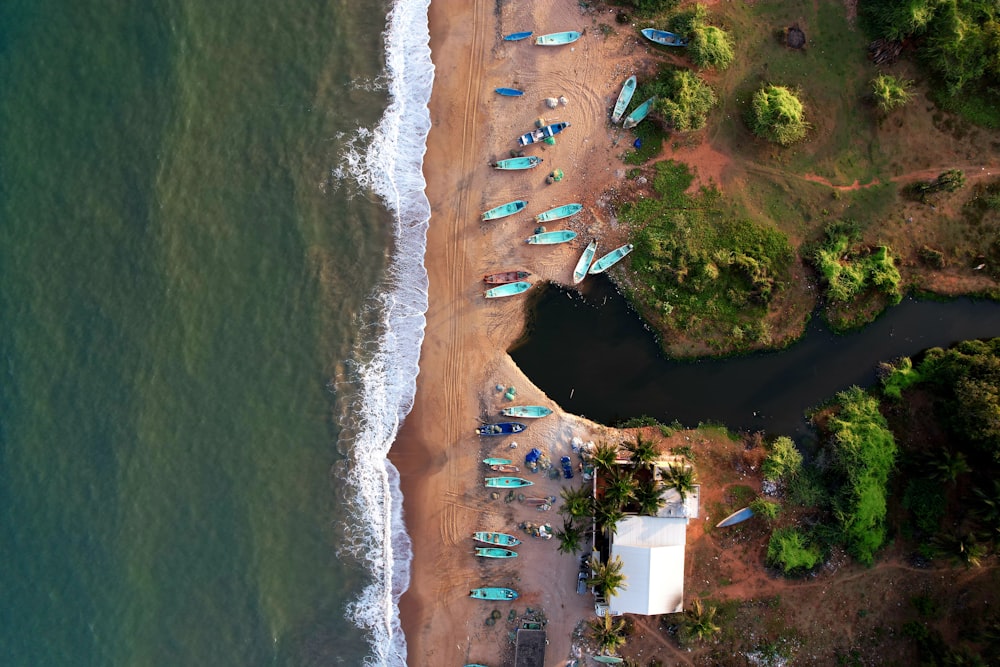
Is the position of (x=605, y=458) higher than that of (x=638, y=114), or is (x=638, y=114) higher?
(x=638, y=114)

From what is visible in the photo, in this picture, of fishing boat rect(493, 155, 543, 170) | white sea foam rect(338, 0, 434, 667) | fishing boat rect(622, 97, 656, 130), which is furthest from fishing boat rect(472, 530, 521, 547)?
fishing boat rect(622, 97, 656, 130)

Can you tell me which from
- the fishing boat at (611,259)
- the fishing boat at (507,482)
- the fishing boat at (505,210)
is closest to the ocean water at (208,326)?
the fishing boat at (505,210)

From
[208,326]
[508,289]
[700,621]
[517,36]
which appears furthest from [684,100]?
[208,326]

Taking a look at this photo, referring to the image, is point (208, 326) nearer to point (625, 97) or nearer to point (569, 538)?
point (569, 538)

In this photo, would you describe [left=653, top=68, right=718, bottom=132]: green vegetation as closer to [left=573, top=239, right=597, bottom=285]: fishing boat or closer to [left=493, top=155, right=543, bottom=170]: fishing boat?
[left=493, top=155, right=543, bottom=170]: fishing boat

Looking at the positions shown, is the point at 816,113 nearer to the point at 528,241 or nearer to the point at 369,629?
the point at 528,241

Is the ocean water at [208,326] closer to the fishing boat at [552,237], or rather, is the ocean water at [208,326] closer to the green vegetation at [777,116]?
the fishing boat at [552,237]
